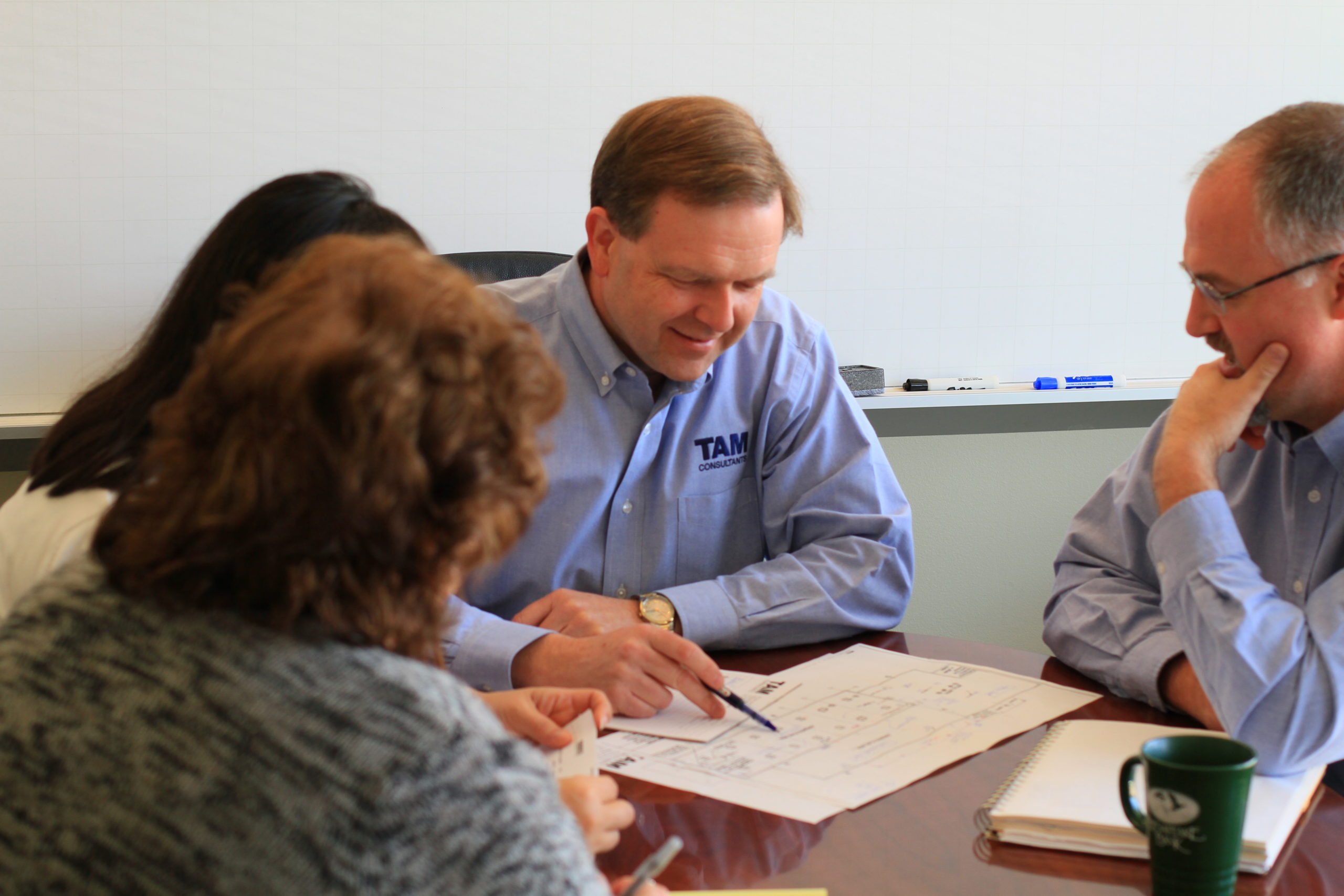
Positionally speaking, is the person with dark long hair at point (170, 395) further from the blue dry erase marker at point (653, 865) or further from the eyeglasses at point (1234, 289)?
the eyeglasses at point (1234, 289)

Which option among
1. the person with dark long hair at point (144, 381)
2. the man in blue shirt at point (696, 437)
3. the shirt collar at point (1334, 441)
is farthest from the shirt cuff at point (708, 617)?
the shirt collar at point (1334, 441)

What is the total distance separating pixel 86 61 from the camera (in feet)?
7.51

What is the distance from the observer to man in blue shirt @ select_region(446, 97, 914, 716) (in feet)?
5.07

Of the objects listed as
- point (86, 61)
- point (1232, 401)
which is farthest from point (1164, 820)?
point (86, 61)

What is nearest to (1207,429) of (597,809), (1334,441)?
(1334,441)

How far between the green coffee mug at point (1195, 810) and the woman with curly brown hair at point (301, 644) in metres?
0.42

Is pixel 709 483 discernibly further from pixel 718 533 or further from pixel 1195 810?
pixel 1195 810

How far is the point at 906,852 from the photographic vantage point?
0.94m

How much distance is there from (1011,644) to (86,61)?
256 cm

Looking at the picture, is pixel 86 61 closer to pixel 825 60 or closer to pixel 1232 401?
pixel 825 60

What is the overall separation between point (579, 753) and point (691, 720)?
0.19 m

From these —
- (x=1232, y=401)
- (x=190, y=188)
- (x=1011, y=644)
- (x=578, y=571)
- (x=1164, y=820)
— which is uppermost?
(x=190, y=188)

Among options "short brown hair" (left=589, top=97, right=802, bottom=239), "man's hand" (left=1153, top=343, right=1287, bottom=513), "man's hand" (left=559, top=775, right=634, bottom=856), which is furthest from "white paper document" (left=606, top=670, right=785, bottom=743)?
"short brown hair" (left=589, top=97, right=802, bottom=239)

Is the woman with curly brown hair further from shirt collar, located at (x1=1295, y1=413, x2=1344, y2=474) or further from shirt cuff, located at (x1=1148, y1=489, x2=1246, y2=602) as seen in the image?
shirt collar, located at (x1=1295, y1=413, x2=1344, y2=474)
